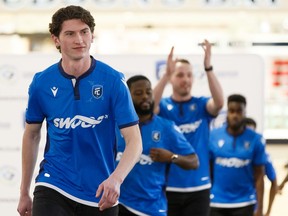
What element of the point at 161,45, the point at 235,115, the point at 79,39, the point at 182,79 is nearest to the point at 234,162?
the point at 235,115

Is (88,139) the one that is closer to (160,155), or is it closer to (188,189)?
(160,155)

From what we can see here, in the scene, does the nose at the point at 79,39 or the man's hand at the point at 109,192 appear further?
the nose at the point at 79,39

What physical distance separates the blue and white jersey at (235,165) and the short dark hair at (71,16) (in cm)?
348

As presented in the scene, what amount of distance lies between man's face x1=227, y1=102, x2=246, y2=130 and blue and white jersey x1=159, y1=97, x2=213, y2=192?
37cm

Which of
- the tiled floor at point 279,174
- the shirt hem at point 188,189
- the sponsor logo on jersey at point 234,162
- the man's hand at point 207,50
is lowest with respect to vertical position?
the tiled floor at point 279,174

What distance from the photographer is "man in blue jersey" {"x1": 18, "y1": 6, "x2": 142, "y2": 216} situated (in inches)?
152

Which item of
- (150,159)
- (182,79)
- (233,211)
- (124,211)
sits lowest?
(233,211)

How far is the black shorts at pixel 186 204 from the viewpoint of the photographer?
667 centimetres

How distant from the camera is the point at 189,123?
22.5 ft

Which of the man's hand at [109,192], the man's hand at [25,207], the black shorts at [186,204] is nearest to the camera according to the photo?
the man's hand at [109,192]

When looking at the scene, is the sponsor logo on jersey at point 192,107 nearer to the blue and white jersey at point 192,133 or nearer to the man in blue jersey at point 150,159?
the blue and white jersey at point 192,133

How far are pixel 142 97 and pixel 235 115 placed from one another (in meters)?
2.02

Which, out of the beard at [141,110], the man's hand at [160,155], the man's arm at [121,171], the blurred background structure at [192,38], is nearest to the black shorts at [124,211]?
the man's hand at [160,155]

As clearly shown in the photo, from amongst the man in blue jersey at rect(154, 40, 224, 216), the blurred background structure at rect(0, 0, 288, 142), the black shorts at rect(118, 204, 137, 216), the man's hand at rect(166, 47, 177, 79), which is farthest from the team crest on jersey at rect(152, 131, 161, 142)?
the blurred background structure at rect(0, 0, 288, 142)
